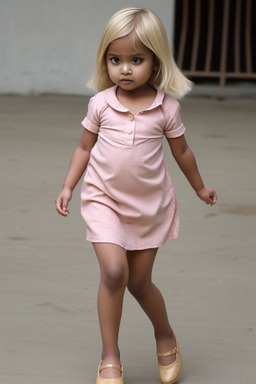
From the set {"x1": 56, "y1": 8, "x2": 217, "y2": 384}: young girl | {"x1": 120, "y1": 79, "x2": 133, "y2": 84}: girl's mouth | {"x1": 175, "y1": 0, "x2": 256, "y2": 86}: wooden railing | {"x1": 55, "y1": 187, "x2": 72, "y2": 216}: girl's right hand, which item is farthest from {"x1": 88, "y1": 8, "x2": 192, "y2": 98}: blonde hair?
{"x1": 175, "y1": 0, "x2": 256, "y2": 86}: wooden railing

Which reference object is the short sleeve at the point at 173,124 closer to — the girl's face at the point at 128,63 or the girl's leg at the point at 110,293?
the girl's face at the point at 128,63

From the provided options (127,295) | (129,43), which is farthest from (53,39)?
(129,43)

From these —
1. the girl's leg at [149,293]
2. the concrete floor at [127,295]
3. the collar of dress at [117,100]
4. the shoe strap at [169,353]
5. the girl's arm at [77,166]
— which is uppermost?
the collar of dress at [117,100]

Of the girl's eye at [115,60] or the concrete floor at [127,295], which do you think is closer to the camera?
the girl's eye at [115,60]

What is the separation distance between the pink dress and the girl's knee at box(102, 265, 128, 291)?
10 cm

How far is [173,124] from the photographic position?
3223 millimetres

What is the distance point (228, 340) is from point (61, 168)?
382cm

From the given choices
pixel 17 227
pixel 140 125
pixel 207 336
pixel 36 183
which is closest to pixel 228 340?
pixel 207 336

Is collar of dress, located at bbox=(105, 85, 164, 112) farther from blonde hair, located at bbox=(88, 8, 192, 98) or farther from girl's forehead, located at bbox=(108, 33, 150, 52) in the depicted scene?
girl's forehead, located at bbox=(108, 33, 150, 52)

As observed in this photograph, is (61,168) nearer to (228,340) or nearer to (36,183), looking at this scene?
(36,183)

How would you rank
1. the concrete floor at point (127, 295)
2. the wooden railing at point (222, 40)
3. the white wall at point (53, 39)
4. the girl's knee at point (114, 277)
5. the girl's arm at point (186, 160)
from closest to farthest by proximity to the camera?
the girl's knee at point (114, 277) < the girl's arm at point (186, 160) < the concrete floor at point (127, 295) < the white wall at point (53, 39) < the wooden railing at point (222, 40)

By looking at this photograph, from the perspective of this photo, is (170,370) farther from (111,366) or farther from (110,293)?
(110,293)

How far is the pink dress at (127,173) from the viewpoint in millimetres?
3152

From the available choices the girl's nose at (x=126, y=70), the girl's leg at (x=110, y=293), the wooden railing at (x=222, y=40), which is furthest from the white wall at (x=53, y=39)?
the girl's leg at (x=110, y=293)
